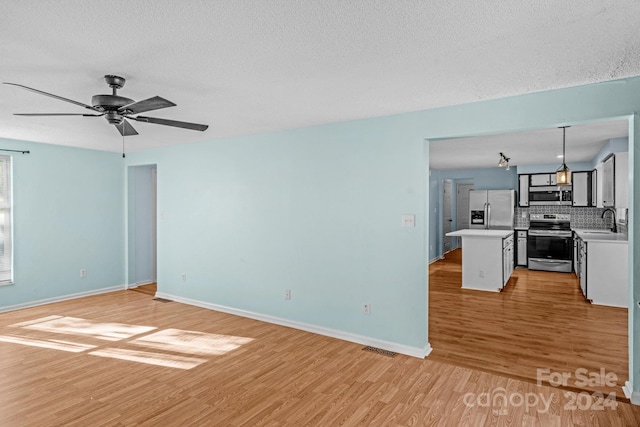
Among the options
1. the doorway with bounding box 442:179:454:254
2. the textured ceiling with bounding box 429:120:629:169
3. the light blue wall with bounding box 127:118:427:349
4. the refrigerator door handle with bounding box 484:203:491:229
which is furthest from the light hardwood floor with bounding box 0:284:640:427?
the doorway with bounding box 442:179:454:254

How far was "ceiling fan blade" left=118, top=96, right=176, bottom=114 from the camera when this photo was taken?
96.8 inches

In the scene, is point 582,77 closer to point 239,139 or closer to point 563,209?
point 239,139

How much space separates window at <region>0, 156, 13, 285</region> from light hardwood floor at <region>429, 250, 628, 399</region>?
5.69m

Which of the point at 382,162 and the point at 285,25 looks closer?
the point at 285,25

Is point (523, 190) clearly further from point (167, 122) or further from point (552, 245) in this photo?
point (167, 122)

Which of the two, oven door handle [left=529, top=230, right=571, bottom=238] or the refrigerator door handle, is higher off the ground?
the refrigerator door handle

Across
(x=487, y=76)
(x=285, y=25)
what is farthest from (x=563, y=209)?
(x=285, y=25)

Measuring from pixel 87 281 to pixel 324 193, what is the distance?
443cm

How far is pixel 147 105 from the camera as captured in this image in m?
2.58

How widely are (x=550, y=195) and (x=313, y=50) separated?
7982 millimetres

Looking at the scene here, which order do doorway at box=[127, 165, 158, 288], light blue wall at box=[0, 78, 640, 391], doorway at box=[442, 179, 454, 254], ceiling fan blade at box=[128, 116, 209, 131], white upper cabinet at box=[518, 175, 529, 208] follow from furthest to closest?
doorway at box=[442, 179, 454, 254]
white upper cabinet at box=[518, 175, 529, 208]
doorway at box=[127, 165, 158, 288]
light blue wall at box=[0, 78, 640, 391]
ceiling fan blade at box=[128, 116, 209, 131]

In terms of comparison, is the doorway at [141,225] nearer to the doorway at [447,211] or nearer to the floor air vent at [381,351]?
the floor air vent at [381,351]

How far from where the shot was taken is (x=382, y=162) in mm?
3855

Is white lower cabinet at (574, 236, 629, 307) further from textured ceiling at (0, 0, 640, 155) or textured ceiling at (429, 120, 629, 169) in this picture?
textured ceiling at (0, 0, 640, 155)
